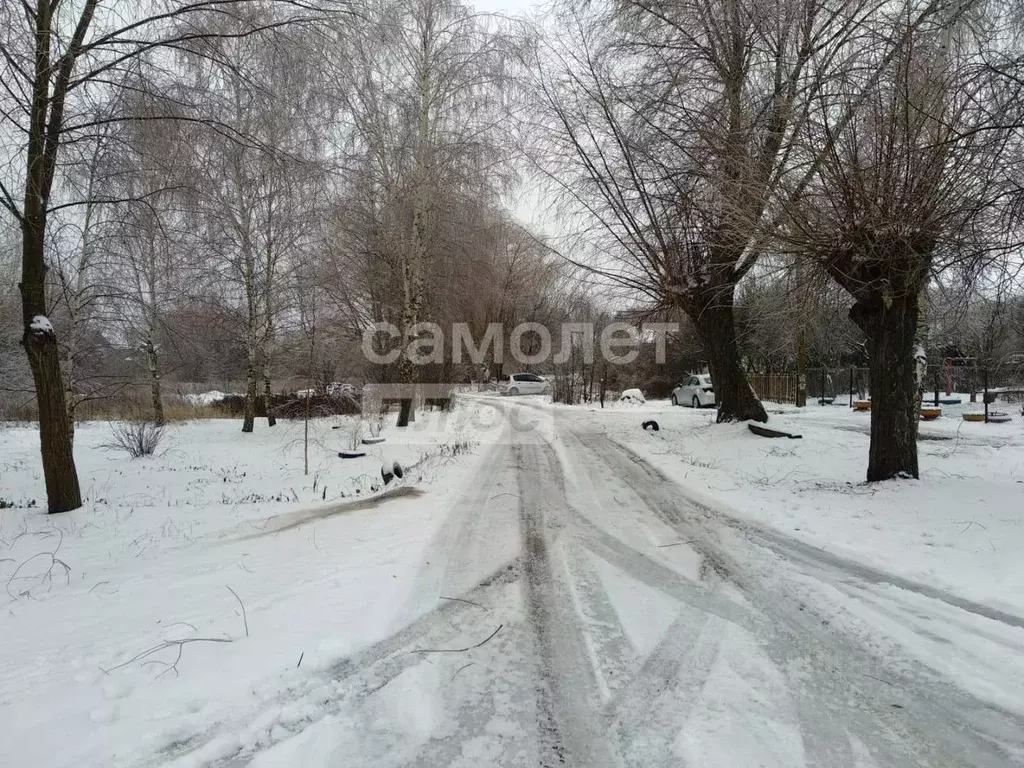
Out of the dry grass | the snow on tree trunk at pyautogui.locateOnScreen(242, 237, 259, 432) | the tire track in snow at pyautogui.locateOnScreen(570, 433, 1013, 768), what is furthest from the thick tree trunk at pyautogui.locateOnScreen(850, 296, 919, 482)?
the dry grass

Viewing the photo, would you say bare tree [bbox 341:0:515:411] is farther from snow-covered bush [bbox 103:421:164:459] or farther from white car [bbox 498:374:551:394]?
white car [bbox 498:374:551:394]

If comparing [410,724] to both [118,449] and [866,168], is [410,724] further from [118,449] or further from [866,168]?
[118,449]

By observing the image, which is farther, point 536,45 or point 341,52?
point 536,45

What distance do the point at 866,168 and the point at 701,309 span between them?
6590 mm

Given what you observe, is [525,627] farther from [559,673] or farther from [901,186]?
[901,186]

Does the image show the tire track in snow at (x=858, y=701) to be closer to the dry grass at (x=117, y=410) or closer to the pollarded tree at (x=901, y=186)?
the pollarded tree at (x=901, y=186)

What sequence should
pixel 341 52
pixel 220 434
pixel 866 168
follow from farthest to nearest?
pixel 220 434 < pixel 341 52 < pixel 866 168

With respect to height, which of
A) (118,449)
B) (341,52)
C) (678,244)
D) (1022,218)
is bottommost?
(118,449)

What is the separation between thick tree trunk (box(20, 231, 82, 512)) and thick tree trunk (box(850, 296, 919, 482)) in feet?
30.9

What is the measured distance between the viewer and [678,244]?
10914 millimetres

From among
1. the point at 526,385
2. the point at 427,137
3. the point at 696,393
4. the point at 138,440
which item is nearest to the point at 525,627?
the point at 138,440

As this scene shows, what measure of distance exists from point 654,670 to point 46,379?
692cm

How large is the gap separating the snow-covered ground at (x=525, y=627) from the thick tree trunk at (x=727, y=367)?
5292mm

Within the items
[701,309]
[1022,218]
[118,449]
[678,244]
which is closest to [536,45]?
[678,244]
